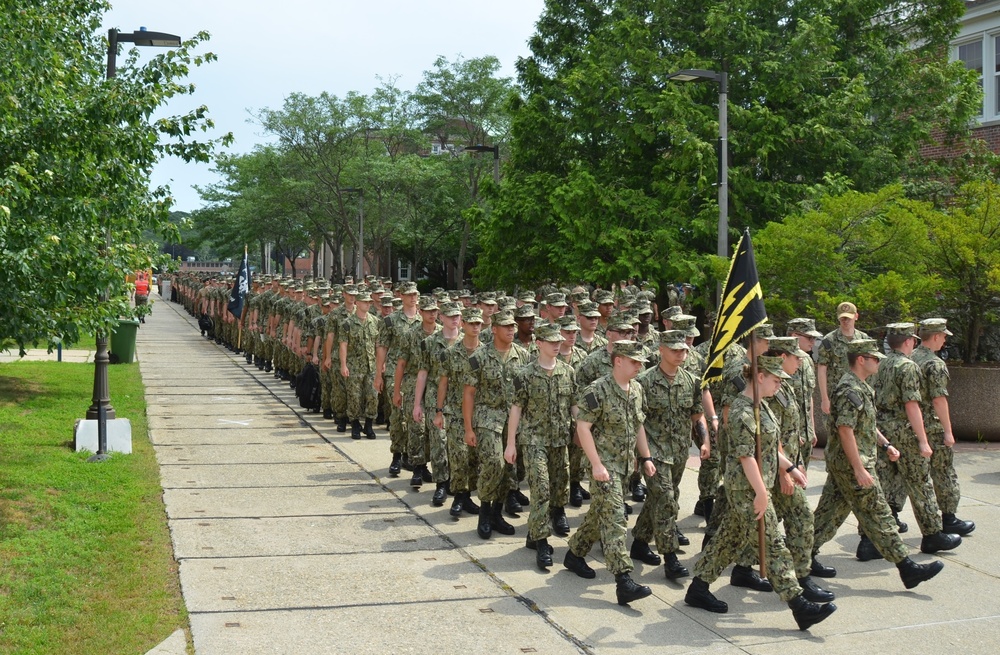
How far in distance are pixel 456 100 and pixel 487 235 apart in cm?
1825

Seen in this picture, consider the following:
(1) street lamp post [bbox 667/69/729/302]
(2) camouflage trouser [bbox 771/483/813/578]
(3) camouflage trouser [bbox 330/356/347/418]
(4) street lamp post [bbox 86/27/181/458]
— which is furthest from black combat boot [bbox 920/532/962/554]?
(1) street lamp post [bbox 667/69/729/302]

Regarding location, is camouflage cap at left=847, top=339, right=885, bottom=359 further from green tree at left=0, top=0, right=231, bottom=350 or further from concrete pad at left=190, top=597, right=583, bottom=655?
green tree at left=0, top=0, right=231, bottom=350

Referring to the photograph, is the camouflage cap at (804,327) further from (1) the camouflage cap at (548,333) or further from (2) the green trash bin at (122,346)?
(2) the green trash bin at (122,346)

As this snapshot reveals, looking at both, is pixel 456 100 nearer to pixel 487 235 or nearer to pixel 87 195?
pixel 487 235

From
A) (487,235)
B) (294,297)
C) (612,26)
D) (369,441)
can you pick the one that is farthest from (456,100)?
(369,441)

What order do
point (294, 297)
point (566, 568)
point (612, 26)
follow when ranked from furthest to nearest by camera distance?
point (612, 26)
point (294, 297)
point (566, 568)

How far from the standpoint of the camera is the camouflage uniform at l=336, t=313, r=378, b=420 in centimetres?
1523

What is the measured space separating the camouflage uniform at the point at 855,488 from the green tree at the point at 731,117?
464 inches

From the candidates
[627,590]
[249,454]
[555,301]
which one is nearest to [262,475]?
[249,454]

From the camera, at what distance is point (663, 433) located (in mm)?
8789

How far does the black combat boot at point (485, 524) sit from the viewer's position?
382 inches

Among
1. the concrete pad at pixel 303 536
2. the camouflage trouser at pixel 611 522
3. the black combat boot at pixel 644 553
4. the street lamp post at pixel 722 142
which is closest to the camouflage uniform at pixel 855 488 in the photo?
the black combat boot at pixel 644 553

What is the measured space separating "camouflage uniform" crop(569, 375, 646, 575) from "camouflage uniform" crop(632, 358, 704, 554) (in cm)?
49

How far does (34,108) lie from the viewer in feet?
32.7
